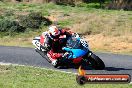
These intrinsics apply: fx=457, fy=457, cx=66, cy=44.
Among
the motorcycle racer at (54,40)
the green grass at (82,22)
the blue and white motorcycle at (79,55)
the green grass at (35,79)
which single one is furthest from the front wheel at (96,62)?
the green grass at (82,22)

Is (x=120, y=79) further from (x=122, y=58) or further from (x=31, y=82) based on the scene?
(x=122, y=58)

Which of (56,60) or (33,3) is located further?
(33,3)

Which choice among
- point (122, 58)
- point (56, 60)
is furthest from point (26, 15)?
point (56, 60)

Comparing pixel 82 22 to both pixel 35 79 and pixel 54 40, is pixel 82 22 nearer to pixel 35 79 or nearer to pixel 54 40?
pixel 54 40

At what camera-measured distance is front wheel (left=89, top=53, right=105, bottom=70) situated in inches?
625

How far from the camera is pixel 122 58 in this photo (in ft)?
62.6

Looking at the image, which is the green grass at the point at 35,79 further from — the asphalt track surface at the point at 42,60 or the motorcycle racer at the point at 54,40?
the asphalt track surface at the point at 42,60

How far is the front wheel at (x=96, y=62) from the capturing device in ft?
52.1

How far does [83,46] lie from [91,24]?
43.8ft

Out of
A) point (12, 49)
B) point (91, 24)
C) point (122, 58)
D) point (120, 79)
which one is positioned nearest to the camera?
point (120, 79)

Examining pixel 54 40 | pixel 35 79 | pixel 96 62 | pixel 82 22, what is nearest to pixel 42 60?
pixel 54 40

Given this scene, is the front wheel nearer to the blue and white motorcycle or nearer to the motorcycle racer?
the blue and white motorcycle

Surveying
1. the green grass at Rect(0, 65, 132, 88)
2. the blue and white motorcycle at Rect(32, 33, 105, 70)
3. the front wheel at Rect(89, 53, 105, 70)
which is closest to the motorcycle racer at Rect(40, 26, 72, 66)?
the blue and white motorcycle at Rect(32, 33, 105, 70)

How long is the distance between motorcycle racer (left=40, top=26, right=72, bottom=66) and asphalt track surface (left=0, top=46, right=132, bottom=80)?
1.43ft
